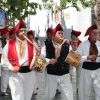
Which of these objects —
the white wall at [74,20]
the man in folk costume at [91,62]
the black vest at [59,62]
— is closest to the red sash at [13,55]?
the black vest at [59,62]

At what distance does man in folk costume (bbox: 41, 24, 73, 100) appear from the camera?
6.64 meters

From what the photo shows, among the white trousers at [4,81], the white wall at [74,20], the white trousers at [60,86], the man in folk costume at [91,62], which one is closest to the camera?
the white trousers at [60,86]

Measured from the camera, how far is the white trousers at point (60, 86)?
6.63 metres

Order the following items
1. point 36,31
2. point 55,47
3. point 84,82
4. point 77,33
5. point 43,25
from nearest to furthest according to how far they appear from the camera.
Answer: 1. point 55,47
2. point 84,82
3. point 77,33
4. point 43,25
5. point 36,31

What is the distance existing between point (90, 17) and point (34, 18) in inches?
871

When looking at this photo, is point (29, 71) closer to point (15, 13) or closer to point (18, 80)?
point (18, 80)

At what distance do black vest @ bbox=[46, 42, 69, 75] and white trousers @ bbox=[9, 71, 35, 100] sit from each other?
1.52 ft

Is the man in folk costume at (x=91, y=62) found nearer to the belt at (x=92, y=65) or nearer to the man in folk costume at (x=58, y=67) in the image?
the belt at (x=92, y=65)

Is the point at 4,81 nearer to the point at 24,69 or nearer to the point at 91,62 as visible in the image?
the point at 91,62

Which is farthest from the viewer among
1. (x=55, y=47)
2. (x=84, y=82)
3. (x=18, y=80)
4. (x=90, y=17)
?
(x=90, y=17)

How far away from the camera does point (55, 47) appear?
673 centimetres

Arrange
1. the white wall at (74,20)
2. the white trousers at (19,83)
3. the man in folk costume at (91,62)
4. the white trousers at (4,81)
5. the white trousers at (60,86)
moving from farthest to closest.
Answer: the white wall at (74,20)
the white trousers at (4,81)
the man in folk costume at (91,62)
the white trousers at (60,86)
the white trousers at (19,83)

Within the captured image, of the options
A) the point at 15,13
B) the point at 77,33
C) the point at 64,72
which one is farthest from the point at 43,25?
the point at 64,72

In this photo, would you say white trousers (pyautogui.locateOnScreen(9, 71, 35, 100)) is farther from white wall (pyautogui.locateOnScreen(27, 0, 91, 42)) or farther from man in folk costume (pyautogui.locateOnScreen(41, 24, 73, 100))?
white wall (pyautogui.locateOnScreen(27, 0, 91, 42))
